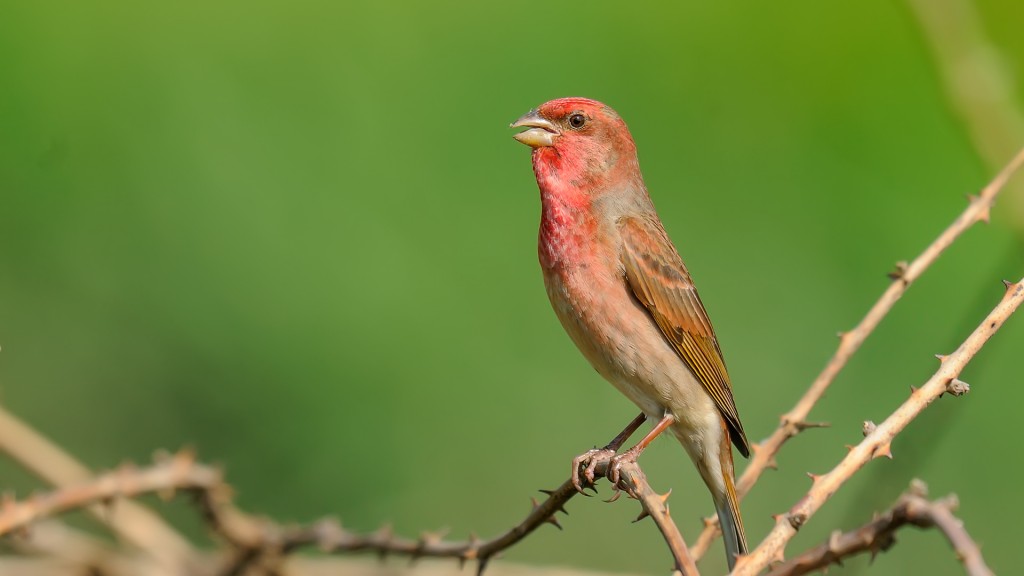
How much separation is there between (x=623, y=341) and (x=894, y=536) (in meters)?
2.29

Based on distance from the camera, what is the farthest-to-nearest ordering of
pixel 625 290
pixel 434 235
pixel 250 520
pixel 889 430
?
pixel 434 235 → pixel 625 290 → pixel 250 520 → pixel 889 430

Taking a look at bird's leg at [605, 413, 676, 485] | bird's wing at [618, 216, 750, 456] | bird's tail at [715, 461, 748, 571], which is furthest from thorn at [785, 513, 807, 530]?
bird's wing at [618, 216, 750, 456]

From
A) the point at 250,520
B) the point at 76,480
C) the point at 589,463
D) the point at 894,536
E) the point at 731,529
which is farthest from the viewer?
the point at 731,529

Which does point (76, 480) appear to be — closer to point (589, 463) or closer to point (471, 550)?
point (471, 550)

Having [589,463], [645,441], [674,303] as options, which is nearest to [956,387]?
[589,463]

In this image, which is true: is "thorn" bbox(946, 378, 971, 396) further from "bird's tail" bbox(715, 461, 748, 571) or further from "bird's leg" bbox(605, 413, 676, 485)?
"bird's tail" bbox(715, 461, 748, 571)

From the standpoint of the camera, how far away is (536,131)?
4.60m

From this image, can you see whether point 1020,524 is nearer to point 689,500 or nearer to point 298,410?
point 689,500

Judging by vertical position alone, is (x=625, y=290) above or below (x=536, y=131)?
below

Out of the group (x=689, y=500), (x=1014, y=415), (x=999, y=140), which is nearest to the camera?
(x=999, y=140)

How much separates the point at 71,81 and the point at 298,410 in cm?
157

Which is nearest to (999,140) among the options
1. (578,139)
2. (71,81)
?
(578,139)

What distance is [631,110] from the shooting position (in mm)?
5246

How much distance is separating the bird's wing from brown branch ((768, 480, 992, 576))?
2224 mm
